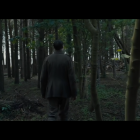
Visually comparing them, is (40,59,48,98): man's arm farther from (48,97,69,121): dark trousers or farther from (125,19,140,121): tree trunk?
(125,19,140,121): tree trunk

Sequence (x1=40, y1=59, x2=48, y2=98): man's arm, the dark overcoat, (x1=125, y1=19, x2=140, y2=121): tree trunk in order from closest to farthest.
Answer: (x1=125, y1=19, x2=140, y2=121): tree trunk → the dark overcoat → (x1=40, y1=59, x2=48, y2=98): man's arm

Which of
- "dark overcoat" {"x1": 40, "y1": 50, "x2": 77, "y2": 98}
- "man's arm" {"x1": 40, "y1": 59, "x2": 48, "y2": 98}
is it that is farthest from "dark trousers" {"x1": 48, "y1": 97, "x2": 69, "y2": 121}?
"man's arm" {"x1": 40, "y1": 59, "x2": 48, "y2": 98}

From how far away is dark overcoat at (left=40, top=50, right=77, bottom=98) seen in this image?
452 centimetres

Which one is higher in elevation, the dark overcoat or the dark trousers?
the dark overcoat

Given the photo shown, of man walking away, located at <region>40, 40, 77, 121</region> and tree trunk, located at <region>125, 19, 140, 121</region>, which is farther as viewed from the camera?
man walking away, located at <region>40, 40, 77, 121</region>

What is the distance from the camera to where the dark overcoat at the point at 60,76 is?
4.52m

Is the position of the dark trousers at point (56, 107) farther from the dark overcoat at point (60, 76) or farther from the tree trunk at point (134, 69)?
the tree trunk at point (134, 69)

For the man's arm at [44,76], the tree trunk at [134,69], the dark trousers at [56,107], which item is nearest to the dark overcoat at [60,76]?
the man's arm at [44,76]

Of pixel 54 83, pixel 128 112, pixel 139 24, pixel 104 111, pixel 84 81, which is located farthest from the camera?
pixel 84 81
